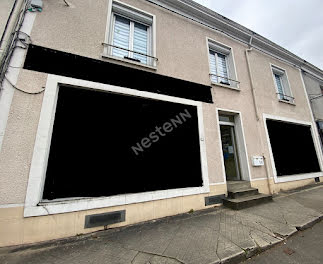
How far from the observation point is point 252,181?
14.7ft

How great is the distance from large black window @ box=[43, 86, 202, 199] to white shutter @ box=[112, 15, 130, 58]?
1.39 meters

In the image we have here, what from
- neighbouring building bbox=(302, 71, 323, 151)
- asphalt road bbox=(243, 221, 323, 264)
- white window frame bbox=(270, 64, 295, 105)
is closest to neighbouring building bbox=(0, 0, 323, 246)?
asphalt road bbox=(243, 221, 323, 264)

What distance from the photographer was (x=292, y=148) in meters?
5.85

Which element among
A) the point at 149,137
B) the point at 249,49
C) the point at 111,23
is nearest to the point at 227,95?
the point at 249,49

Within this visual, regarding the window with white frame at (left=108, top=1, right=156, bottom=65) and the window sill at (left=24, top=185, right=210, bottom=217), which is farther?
the window with white frame at (left=108, top=1, right=156, bottom=65)

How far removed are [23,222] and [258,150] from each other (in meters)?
6.36

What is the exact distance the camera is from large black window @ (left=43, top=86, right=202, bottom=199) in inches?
109

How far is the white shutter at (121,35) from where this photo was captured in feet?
12.5

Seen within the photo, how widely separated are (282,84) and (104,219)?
9.27 meters

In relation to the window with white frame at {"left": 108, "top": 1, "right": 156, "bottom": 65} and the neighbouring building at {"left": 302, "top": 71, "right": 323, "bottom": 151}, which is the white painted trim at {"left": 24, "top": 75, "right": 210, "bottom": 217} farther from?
the neighbouring building at {"left": 302, "top": 71, "right": 323, "bottom": 151}

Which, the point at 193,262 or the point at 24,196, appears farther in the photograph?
the point at 24,196

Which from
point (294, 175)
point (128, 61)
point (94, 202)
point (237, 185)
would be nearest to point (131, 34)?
point (128, 61)

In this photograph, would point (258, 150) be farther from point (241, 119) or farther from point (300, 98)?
point (300, 98)

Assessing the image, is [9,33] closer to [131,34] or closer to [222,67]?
[131,34]
